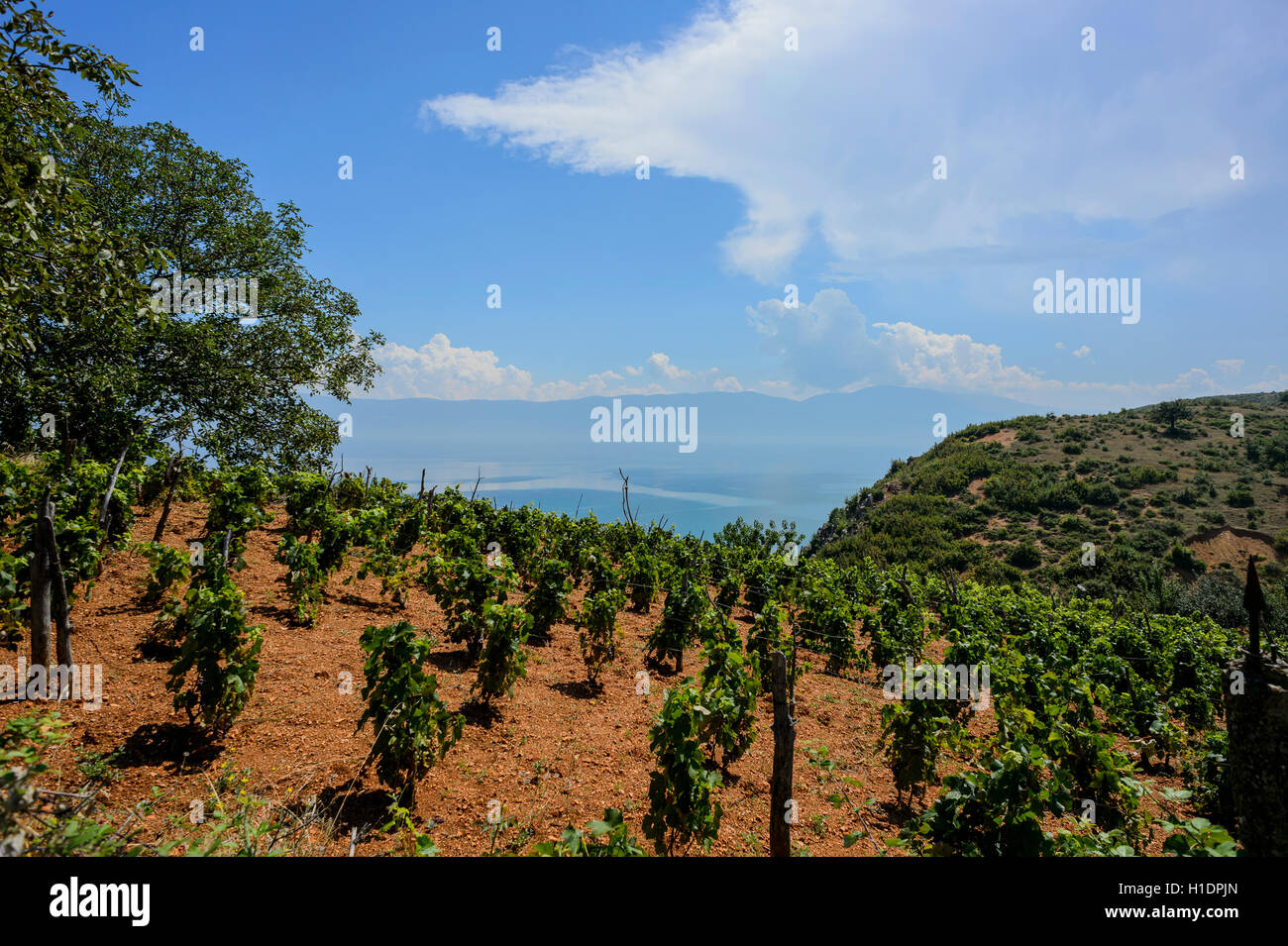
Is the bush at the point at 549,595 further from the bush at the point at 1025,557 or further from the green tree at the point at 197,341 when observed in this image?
the bush at the point at 1025,557

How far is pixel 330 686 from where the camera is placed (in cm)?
878

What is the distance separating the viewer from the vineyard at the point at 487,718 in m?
5.19

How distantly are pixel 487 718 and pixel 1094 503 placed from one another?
6317 cm

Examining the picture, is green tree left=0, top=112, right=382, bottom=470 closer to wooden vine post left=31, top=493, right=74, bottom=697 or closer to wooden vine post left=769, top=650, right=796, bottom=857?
wooden vine post left=31, top=493, right=74, bottom=697

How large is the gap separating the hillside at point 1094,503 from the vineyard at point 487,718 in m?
34.5

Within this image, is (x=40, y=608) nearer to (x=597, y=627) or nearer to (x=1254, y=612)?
(x=597, y=627)

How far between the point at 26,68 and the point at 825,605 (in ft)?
64.8

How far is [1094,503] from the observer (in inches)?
2063

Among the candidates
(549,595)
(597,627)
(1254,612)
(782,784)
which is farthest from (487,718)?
(1254,612)

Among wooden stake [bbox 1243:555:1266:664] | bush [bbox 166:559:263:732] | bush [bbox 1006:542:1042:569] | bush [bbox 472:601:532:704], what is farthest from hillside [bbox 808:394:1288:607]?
bush [bbox 166:559:263:732]

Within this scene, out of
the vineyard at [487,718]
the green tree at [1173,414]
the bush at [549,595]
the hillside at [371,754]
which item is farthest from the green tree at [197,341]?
the green tree at [1173,414]
